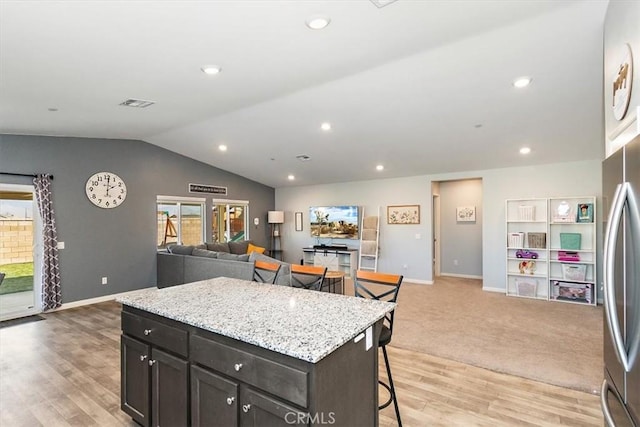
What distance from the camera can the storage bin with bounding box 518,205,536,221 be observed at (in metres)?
6.01

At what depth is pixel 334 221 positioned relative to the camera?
27.8 ft

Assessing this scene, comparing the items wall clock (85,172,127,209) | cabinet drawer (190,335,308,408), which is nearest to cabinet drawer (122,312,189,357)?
cabinet drawer (190,335,308,408)

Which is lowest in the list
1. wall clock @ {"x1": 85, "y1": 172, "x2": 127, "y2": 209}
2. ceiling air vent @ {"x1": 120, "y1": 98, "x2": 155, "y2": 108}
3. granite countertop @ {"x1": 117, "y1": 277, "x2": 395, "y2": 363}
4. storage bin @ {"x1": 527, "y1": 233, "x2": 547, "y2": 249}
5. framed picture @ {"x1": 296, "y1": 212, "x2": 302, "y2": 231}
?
granite countertop @ {"x1": 117, "y1": 277, "x2": 395, "y2": 363}

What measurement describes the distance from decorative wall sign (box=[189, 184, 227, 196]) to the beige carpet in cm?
506

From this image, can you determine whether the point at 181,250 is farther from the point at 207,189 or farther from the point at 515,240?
the point at 515,240

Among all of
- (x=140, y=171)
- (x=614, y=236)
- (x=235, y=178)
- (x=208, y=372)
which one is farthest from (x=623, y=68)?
(x=235, y=178)

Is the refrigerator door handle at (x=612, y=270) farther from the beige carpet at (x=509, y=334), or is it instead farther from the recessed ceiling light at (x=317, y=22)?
the beige carpet at (x=509, y=334)

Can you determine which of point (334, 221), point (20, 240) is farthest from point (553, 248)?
point (20, 240)

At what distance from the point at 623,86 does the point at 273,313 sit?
2232 mm

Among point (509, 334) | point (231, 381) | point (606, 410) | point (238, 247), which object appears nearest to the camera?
point (606, 410)

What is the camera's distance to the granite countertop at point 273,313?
4.86ft

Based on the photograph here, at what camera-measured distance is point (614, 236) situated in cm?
120

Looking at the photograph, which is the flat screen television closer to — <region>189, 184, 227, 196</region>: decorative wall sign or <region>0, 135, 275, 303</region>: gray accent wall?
<region>189, 184, 227, 196</region>: decorative wall sign

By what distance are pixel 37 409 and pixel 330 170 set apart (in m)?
6.13
